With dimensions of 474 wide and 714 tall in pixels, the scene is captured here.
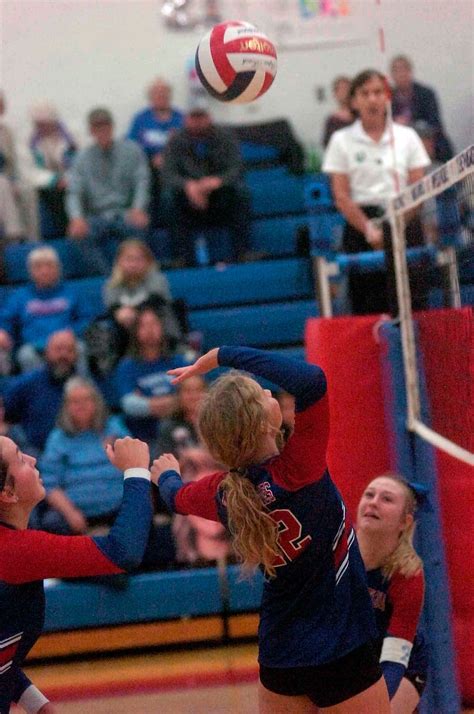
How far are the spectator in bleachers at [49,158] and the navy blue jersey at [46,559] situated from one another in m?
7.45

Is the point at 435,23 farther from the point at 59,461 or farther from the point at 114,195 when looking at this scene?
the point at 59,461

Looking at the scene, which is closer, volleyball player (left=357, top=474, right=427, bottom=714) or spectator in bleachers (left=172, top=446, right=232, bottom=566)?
volleyball player (left=357, top=474, right=427, bottom=714)

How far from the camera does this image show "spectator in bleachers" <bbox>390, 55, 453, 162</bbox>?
988 centimetres

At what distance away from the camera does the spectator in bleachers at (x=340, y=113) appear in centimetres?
942

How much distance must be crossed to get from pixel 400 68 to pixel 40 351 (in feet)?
14.5

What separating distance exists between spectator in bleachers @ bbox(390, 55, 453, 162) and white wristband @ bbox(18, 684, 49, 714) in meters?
7.43

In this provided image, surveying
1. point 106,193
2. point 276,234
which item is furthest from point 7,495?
point 276,234

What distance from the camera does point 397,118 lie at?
9891 mm

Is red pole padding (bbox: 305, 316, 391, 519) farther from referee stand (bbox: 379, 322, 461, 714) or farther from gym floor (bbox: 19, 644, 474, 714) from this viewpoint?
gym floor (bbox: 19, 644, 474, 714)

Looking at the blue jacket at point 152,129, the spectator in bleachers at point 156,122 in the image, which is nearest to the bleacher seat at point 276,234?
the spectator in bleachers at point 156,122

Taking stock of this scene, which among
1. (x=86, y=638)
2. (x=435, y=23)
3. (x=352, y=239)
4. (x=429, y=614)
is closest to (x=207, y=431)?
(x=429, y=614)

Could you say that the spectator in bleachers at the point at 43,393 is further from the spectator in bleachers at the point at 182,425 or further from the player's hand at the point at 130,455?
the player's hand at the point at 130,455

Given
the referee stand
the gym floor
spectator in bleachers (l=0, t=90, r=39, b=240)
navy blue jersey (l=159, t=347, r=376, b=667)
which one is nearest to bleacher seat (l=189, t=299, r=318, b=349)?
spectator in bleachers (l=0, t=90, r=39, b=240)

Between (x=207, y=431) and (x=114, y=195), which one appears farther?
(x=114, y=195)
